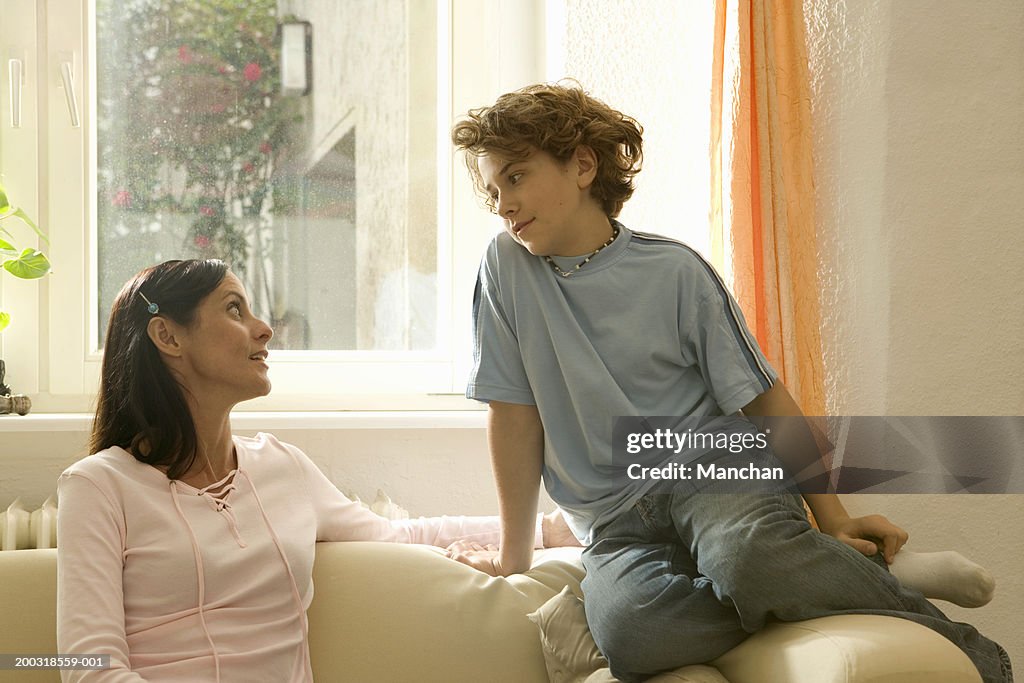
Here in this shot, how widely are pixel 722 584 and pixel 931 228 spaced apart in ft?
2.96

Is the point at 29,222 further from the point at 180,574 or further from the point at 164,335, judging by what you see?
the point at 180,574

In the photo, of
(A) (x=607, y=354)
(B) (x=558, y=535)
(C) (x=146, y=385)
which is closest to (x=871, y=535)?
(A) (x=607, y=354)

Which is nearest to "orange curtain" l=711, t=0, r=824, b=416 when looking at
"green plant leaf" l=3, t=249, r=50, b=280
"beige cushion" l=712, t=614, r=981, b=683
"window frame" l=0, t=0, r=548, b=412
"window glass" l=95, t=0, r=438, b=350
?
"window frame" l=0, t=0, r=548, b=412

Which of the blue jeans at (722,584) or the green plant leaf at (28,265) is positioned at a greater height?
the green plant leaf at (28,265)

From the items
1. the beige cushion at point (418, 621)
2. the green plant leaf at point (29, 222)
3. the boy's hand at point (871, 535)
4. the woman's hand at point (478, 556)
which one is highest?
the green plant leaf at point (29, 222)

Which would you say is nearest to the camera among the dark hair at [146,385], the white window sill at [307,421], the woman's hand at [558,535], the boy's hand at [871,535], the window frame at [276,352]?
the boy's hand at [871,535]

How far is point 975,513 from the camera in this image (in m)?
1.77

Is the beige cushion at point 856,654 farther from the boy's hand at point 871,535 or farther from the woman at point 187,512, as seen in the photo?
the woman at point 187,512

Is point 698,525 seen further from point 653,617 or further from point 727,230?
point 727,230

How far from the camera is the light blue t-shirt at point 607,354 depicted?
1.46 meters

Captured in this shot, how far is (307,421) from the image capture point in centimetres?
194

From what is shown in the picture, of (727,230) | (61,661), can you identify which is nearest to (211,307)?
(61,661)

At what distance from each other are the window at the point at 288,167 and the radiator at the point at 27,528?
1.32 feet

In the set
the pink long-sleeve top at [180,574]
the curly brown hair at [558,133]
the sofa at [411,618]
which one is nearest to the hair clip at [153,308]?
the pink long-sleeve top at [180,574]
